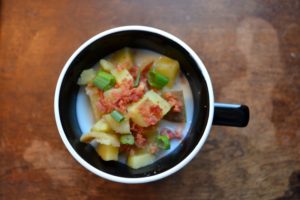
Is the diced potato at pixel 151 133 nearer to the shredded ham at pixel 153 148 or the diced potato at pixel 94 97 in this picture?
the shredded ham at pixel 153 148

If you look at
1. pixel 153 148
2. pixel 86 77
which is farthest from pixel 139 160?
pixel 86 77

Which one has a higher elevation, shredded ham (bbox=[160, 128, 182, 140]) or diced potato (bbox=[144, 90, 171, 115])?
diced potato (bbox=[144, 90, 171, 115])

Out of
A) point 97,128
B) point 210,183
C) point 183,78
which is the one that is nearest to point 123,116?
point 97,128

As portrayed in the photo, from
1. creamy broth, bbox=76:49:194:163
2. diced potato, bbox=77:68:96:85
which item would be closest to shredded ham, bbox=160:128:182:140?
creamy broth, bbox=76:49:194:163

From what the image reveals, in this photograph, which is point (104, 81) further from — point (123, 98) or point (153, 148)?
point (153, 148)

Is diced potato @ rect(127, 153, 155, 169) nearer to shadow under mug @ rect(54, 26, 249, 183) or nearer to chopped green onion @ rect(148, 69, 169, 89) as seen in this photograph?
shadow under mug @ rect(54, 26, 249, 183)

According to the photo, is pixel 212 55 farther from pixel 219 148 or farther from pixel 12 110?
pixel 12 110
